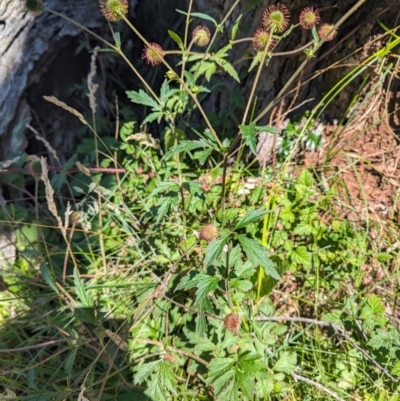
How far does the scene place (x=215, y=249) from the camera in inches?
50.6

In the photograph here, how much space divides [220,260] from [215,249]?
0.27 m

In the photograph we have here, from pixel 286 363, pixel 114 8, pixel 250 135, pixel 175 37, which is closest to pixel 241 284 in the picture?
pixel 286 363

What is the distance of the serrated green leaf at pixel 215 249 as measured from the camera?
127 cm

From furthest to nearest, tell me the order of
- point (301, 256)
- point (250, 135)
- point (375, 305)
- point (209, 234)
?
point (301, 256), point (375, 305), point (209, 234), point (250, 135)

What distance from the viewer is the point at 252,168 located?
229cm

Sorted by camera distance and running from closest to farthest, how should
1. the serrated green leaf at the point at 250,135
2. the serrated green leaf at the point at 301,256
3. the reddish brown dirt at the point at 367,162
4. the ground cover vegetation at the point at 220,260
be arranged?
the serrated green leaf at the point at 250,135
the ground cover vegetation at the point at 220,260
the serrated green leaf at the point at 301,256
the reddish brown dirt at the point at 367,162

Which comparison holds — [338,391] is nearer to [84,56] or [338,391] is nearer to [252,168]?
[252,168]

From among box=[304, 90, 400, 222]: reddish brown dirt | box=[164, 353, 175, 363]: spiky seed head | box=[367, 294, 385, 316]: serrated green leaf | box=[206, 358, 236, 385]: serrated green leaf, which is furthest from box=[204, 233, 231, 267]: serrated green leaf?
box=[304, 90, 400, 222]: reddish brown dirt

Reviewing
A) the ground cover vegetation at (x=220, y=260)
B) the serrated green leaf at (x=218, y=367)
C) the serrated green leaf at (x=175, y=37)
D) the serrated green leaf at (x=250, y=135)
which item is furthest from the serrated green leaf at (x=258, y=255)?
the serrated green leaf at (x=175, y=37)

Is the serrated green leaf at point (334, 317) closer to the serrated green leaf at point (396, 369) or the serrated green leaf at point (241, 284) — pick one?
the serrated green leaf at point (396, 369)

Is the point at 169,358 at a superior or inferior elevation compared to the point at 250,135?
inferior

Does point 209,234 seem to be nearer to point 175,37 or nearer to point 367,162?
point 175,37

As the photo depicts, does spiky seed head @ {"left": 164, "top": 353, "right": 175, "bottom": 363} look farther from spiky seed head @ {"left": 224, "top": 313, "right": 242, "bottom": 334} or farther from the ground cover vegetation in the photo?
spiky seed head @ {"left": 224, "top": 313, "right": 242, "bottom": 334}

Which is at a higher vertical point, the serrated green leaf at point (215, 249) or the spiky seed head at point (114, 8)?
the spiky seed head at point (114, 8)
